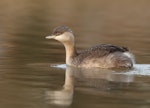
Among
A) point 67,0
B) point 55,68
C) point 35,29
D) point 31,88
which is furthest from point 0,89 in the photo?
point 67,0

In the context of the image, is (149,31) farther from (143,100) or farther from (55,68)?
(143,100)

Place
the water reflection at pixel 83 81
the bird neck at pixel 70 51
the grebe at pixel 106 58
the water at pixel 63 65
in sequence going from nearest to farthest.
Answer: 1. the water at pixel 63 65
2. the water reflection at pixel 83 81
3. the grebe at pixel 106 58
4. the bird neck at pixel 70 51

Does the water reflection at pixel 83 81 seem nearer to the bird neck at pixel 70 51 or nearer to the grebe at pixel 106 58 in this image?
the grebe at pixel 106 58

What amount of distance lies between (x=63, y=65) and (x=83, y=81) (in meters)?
2.69

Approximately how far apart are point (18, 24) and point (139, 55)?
943cm

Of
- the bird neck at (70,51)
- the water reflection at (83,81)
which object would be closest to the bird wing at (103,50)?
the water reflection at (83,81)

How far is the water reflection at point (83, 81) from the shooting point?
13.9 meters

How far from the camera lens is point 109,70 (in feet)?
57.6

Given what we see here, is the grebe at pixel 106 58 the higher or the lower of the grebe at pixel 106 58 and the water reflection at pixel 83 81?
the higher

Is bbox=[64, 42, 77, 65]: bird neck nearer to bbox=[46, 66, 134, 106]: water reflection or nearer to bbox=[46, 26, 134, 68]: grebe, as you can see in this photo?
bbox=[46, 26, 134, 68]: grebe

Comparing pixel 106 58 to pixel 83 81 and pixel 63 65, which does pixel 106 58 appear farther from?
pixel 83 81

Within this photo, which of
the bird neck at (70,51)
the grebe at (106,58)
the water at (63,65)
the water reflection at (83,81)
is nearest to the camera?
the water at (63,65)

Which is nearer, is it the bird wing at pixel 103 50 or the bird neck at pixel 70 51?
the bird wing at pixel 103 50

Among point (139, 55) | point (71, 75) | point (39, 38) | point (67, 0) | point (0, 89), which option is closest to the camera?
point (0, 89)
